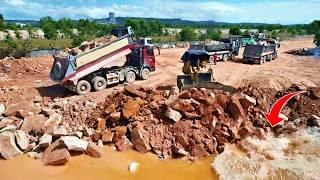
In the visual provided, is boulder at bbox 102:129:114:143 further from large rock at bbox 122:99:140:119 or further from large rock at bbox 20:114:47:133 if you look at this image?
large rock at bbox 20:114:47:133

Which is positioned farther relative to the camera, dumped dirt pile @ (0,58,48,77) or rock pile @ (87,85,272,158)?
dumped dirt pile @ (0,58,48,77)

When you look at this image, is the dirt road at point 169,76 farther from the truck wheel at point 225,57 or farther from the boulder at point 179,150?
the boulder at point 179,150

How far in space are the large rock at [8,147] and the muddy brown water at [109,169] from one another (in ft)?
0.65

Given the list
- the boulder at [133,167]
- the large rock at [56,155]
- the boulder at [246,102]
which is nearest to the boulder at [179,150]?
the boulder at [133,167]

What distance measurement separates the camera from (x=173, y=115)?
12992 mm

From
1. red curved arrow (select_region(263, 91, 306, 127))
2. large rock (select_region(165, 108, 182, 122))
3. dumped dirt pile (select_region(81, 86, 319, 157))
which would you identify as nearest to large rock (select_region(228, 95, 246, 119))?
dumped dirt pile (select_region(81, 86, 319, 157))

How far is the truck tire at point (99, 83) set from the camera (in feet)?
58.3

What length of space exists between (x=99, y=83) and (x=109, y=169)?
287 inches

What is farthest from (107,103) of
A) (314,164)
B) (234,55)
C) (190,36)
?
(190,36)

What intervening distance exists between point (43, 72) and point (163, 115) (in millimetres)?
12638

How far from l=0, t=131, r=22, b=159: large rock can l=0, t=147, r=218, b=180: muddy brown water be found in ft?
0.65

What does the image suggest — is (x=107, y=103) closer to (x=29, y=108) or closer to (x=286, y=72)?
(x=29, y=108)

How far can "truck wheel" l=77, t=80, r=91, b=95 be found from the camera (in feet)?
56.5

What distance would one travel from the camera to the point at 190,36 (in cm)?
6531
